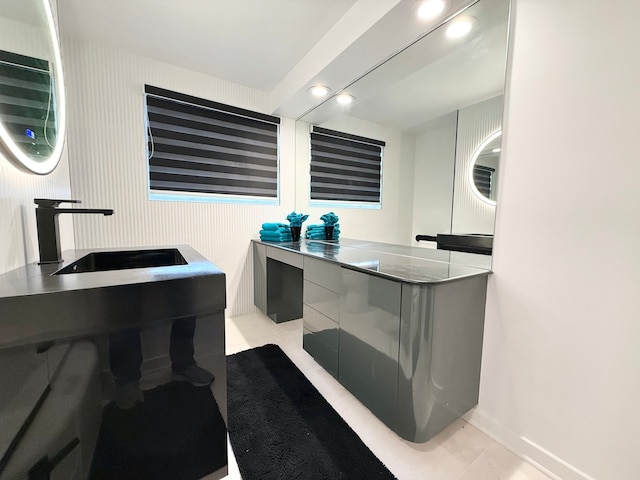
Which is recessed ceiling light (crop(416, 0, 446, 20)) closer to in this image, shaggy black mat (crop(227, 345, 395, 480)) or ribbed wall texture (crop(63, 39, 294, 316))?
ribbed wall texture (crop(63, 39, 294, 316))

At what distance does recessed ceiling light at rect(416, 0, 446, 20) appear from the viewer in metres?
1.27

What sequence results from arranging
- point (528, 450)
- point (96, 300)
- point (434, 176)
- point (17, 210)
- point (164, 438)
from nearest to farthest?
point (96, 300)
point (164, 438)
point (17, 210)
point (528, 450)
point (434, 176)

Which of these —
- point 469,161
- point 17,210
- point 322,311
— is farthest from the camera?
→ point 322,311

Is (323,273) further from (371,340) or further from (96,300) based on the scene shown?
(96,300)

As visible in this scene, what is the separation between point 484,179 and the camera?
1.42 metres

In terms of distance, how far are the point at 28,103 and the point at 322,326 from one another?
1.70 metres

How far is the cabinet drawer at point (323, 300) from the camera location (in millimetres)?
1532

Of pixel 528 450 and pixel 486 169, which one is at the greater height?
pixel 486 169

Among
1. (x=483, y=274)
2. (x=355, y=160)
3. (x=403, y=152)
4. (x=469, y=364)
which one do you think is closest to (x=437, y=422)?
(x=469, y=364)

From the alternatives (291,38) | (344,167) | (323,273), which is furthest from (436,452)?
(291,38)

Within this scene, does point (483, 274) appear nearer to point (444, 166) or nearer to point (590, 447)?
point (590, 447)

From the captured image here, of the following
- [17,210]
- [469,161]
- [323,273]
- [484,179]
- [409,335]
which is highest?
[469,161]

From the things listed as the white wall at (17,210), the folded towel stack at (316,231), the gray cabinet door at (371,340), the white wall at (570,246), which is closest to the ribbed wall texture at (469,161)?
the white wall at (570,246)

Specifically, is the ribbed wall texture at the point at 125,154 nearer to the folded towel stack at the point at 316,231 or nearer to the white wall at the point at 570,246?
the folded towel stack at the point at 316,231
